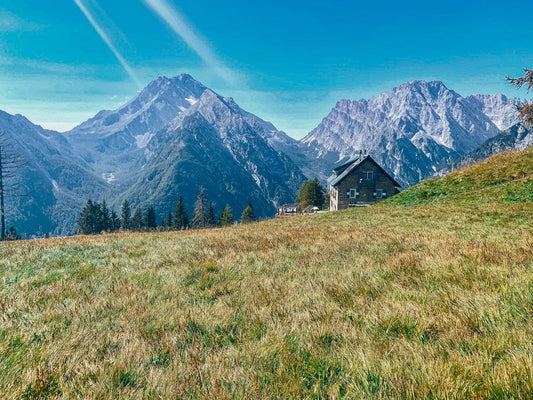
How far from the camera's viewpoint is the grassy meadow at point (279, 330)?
6.11 ft

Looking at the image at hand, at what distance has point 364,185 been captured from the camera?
5475 centimetres

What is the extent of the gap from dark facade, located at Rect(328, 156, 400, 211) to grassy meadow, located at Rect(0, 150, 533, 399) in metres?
51.3

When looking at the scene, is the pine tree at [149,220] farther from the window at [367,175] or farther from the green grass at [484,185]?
the green grass at [484,185]

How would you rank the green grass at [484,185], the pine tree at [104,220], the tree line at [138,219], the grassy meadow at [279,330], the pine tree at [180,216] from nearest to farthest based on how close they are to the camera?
1. the grassy meadow at [279,330]
2. the green grass at [484,185]
3. the tree line at [138,219]
4. the pine tree at [104,220]
5. the pine tree at [180,216]

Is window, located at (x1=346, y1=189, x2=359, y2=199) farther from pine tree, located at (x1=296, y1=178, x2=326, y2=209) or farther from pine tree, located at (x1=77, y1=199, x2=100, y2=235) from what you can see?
pine tree, located at (x1=77, y1=199, x2=100, y2=235)

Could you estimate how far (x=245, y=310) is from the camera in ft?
11.1

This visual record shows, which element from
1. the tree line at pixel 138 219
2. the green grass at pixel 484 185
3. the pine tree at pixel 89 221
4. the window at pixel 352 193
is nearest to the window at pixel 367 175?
the window at pixel 352 193

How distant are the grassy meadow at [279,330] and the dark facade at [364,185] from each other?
5132 centimetres

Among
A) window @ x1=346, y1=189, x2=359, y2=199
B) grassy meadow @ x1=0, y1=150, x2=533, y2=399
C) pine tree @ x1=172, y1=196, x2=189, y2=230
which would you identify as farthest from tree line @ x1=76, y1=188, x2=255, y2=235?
grassy meadow @ x1=0, y1=150, x2=533, y2=399

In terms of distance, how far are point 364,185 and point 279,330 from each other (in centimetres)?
5636

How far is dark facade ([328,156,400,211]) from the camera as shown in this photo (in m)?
54.6

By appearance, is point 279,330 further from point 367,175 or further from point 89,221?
point 89,221

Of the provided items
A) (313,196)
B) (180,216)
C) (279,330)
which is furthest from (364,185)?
(180,216)

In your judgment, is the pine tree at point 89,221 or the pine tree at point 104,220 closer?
the pine tree at point 89,221
